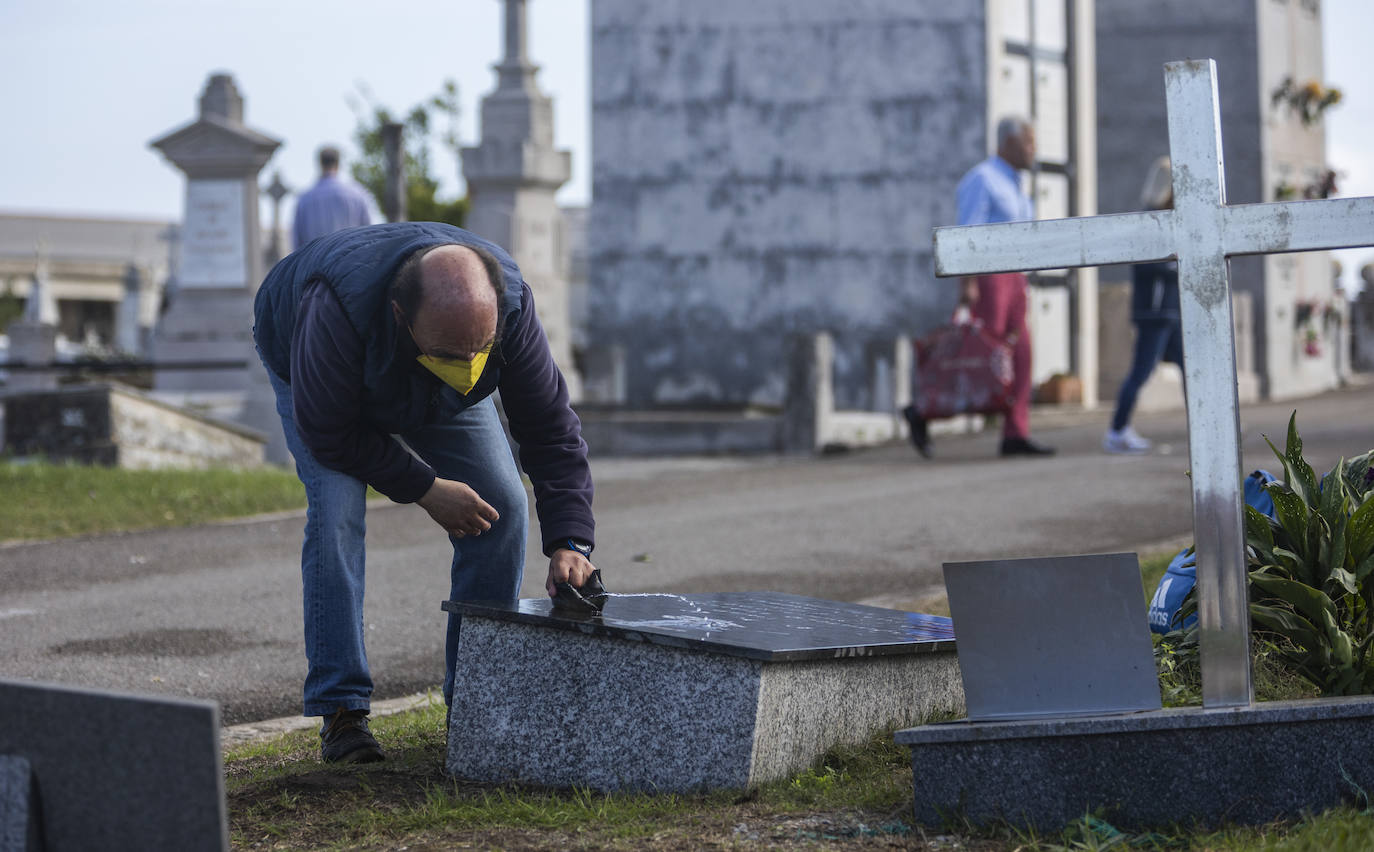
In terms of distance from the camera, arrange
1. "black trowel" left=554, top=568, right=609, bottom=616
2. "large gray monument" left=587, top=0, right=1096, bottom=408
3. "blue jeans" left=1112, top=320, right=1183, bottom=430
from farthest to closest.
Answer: "large gray monument" left=587, top=0, right=1096, bottom=408 → "blue jeans" left=1112, top=320, right=1183, bottom=430 → "black trowel" left=554, top=568, right=609, bottom=616

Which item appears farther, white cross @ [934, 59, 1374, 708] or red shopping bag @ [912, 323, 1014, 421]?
red shopping bag @ [912, 323, 1014, 421]

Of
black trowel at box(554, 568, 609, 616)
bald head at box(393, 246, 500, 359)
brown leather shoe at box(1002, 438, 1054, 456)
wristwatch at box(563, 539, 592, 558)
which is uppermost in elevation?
bald head at box(393, 246, 500, 359)

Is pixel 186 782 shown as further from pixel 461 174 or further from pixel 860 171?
pixel 860 171

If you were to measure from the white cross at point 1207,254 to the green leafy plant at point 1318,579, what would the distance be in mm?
478

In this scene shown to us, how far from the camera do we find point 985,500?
28.8ft

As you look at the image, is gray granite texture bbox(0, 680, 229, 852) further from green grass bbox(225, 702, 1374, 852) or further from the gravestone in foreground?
the gravestone in foreground

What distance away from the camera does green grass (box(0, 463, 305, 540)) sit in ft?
27.7

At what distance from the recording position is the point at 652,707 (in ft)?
10.6

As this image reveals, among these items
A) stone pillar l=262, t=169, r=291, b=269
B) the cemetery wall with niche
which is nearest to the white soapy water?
the cemetery wall with niche

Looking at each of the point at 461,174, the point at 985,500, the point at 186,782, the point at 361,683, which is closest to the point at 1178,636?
the point at 361,683

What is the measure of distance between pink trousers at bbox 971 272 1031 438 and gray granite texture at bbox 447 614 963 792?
722 cm

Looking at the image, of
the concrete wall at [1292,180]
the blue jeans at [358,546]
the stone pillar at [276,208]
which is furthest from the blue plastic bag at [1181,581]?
the stone pillar at [276,208]

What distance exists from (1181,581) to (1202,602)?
100 cm

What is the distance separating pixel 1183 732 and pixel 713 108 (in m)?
16.3
